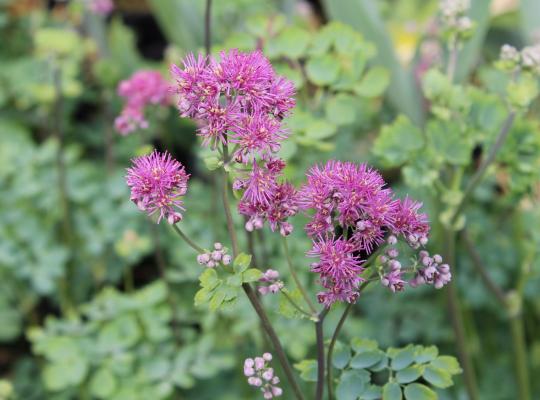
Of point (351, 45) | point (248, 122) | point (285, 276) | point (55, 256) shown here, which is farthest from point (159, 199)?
point (55, 256)

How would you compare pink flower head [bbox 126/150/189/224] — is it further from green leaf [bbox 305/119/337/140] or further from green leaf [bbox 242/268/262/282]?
green leaf [bbox 305/119/337/140]

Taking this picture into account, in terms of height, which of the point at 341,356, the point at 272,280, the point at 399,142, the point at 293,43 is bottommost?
the point at 341,356

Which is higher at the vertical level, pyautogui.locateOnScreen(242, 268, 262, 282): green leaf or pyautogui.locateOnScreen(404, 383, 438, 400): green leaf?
pyautogui.locateOnScreen(242, 268, 262, 282): green leaf

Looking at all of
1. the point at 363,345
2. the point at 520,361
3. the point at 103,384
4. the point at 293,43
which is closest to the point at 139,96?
the point at 293,43

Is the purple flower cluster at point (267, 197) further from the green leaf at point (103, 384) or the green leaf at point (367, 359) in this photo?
the green leaf at point (103, 384)

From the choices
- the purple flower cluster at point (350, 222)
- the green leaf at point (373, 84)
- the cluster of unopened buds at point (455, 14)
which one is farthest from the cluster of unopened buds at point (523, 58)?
the purple flower cluster at point (350, 222)

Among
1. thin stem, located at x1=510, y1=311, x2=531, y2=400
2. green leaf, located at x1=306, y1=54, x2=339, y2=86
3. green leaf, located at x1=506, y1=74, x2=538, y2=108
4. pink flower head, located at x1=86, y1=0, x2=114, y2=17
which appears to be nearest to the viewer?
green leaf, located at x1=506, y1=74, x2=538, y2=108

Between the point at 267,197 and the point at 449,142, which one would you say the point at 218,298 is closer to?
the point at 267,197

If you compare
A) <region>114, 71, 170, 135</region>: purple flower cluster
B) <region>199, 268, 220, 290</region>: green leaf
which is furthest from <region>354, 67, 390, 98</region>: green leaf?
<region>199, 268, 220, 290</region>: green leaf

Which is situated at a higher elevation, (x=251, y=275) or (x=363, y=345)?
(x=251, y=275)
